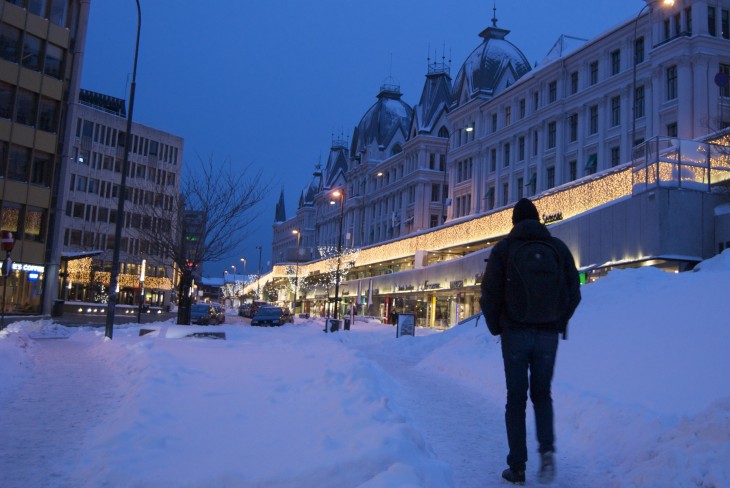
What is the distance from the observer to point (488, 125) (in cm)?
6538

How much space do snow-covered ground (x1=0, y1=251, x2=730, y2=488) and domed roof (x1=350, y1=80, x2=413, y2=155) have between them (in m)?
90.9

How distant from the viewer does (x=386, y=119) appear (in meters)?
105

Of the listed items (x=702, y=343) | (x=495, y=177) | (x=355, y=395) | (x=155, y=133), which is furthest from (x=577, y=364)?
(x=155, y=133)

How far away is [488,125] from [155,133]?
150 feet

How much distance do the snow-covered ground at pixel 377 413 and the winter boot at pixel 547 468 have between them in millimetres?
266

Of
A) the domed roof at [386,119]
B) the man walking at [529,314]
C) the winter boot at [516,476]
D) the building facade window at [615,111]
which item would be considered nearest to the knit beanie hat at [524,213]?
the man walking at [529,314]

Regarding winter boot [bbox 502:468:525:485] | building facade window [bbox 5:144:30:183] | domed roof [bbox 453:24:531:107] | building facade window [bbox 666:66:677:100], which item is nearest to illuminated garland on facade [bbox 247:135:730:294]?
building facade window [bbox 666:66:677:100]

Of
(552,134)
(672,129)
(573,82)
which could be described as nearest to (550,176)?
(552,134)

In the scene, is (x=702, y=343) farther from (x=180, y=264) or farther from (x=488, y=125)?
(x=488, y=125)

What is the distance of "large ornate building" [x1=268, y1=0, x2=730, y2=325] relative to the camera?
2603 cm

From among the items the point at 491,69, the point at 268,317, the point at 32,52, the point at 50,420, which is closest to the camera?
the point at 50,420

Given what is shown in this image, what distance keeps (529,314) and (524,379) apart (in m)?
0.54

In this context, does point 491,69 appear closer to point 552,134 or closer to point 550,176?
point 552,134

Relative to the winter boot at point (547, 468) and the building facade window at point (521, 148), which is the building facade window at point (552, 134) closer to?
the building facade window at point (521, 148)
